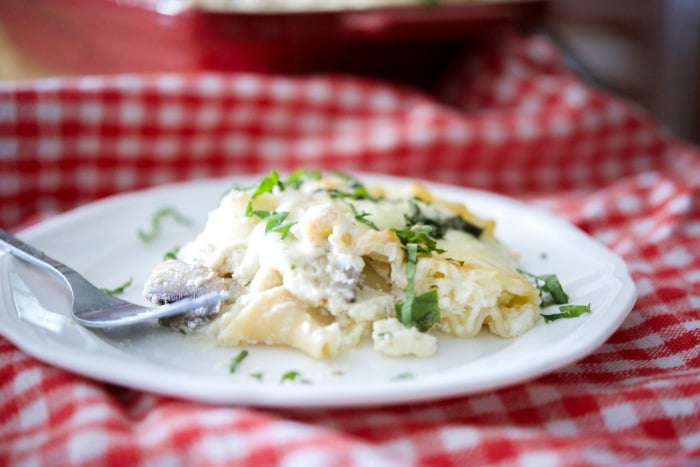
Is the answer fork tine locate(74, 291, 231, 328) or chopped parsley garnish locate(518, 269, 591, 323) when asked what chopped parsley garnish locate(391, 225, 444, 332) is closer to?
chopped parsley garnish locate(518, 269, 591, 323)

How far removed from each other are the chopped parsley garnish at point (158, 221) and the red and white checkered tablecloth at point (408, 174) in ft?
1.70

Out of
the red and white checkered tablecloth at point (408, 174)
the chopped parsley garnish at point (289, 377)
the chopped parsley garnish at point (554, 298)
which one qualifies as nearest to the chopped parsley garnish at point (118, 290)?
the red and white checkered tablecloth at point (408, 174)

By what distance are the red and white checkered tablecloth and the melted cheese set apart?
6.3 inches

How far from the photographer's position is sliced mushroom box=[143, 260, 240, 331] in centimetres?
154

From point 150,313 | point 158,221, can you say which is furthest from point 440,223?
point 158,221

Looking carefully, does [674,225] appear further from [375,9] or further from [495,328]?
[375,9]

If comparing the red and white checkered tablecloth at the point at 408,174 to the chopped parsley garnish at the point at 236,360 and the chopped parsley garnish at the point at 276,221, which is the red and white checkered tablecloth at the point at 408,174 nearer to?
the chopped parsley garnish at the point at 236,360

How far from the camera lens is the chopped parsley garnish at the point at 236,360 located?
142cm

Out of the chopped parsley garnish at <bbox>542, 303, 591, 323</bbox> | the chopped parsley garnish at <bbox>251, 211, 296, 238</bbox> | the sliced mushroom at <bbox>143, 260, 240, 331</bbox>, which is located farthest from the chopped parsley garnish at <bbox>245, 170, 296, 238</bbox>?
the chopped parsley garnish at <bbox>542, 303, 591, 323</bbox>

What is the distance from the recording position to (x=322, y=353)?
56.8 inches

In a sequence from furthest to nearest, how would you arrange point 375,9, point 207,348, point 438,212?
point 375,9, point 438,212, point 207,348

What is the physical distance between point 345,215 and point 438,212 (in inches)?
14.2

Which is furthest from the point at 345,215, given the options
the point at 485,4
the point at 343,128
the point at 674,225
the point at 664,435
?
the point at 485,4

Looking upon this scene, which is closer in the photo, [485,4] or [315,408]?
[315,408]
